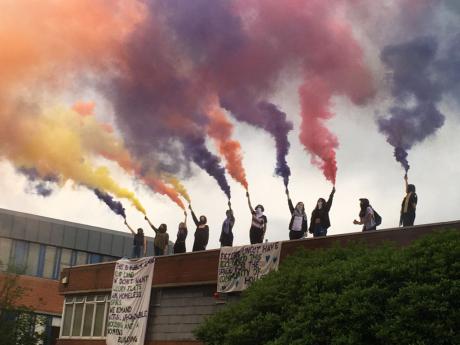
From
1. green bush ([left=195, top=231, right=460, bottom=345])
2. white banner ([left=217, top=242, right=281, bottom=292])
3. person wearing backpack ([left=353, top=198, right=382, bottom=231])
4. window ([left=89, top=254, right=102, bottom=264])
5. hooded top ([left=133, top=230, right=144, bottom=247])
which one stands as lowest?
green bush ([left=195, top=231, right=460, bottom=345])

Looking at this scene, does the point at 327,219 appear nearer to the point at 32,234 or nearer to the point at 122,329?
the point at 122,329

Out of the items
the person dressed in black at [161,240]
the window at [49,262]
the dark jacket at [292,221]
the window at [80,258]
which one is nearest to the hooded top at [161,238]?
the person dressed in black at [161,240]

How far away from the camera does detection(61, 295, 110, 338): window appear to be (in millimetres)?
34719

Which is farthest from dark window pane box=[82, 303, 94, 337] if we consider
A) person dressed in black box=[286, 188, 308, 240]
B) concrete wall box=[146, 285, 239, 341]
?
person dressed in black box=[286, 188, 308, 240]

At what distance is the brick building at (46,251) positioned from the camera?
2104 inches

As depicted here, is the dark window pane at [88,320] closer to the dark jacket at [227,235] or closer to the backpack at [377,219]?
the dark jacket at [227,235]

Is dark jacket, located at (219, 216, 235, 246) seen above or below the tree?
above

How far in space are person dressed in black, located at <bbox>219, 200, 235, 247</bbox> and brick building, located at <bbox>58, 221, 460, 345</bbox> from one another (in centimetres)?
43

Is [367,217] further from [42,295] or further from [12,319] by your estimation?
[42,295]

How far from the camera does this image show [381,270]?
63.0ft

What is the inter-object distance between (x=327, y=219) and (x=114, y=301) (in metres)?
10.4

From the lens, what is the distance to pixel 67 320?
1478 inches

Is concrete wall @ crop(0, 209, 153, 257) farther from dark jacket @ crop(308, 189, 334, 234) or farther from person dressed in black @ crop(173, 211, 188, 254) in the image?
dark jacket @ crop(308, 189, 334, 234)

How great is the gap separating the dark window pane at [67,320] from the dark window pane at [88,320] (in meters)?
1.54
